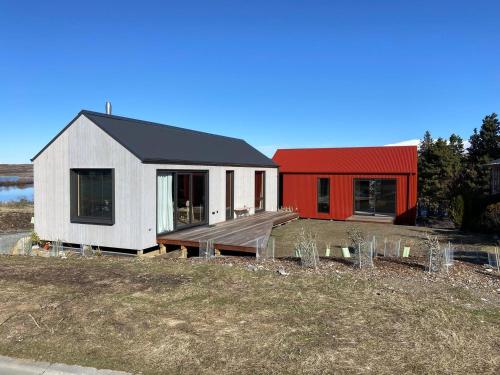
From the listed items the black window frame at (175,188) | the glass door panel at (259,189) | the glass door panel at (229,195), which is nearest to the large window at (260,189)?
the glass door panel at (259,189)

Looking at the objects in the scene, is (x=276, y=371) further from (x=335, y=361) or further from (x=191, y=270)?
(x=191, y=270)

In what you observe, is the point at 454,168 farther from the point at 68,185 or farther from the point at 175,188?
the point at 68,185

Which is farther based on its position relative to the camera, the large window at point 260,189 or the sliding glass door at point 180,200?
the large window at point 260,189

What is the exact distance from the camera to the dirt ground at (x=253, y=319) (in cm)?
374

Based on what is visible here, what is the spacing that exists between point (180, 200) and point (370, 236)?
6504 mm

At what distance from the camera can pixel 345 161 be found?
20.6m

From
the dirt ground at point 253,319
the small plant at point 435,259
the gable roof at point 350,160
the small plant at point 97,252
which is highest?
the gable roof at point 350,160

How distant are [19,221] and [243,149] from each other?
1063 centimetres

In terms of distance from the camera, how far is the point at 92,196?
11.2 meters

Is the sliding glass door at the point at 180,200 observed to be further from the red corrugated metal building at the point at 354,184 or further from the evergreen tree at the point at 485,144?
the evergreen tree at the point at 485,144

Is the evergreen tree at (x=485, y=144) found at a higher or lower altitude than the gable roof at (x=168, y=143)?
higher

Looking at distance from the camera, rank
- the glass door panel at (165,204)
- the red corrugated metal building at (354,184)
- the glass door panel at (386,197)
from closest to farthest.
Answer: the glass door panel at (165,204) → the red corrugated metal building at (354,184) → the glass door panel at (386,197)

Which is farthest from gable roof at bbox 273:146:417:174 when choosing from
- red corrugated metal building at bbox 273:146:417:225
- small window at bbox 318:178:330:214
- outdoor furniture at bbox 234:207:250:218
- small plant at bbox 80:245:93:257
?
small plant at bbox 80:245:93:257

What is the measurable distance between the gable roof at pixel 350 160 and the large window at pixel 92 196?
11.8 meters
